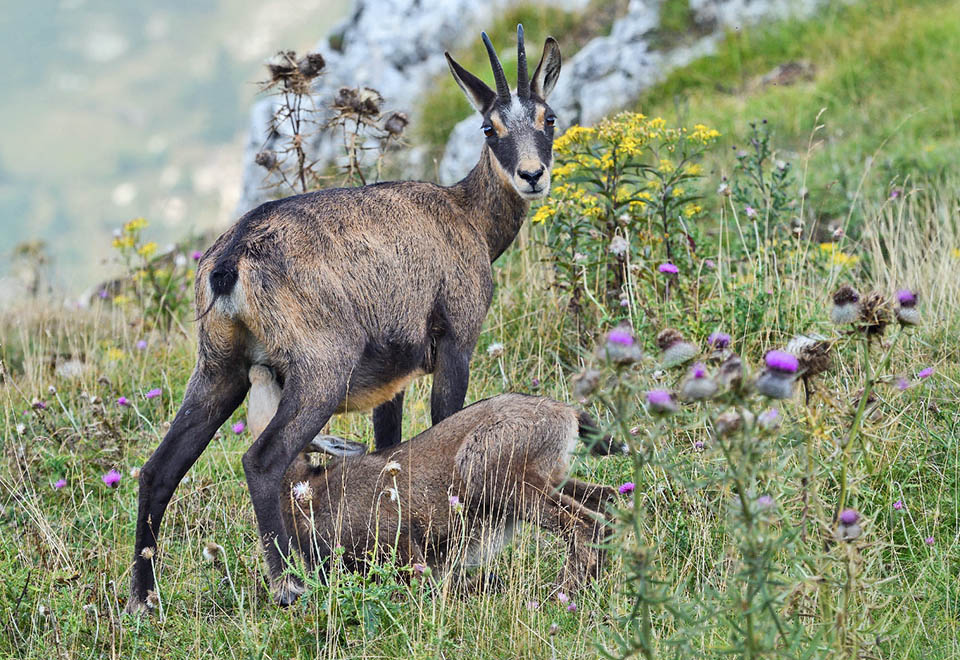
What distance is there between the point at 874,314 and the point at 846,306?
0.30 feet

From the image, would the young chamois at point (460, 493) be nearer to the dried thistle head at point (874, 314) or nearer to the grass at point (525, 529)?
the grass at point (525, 529)

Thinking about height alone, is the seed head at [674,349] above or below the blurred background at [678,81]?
below

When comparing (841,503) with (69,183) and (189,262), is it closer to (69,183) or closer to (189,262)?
(189,262)

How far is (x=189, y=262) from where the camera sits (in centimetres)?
1055

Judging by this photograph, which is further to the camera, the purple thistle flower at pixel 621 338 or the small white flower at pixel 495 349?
the small white flower at pixel 495 349

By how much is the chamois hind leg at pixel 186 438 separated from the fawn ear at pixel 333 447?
1.38 feet

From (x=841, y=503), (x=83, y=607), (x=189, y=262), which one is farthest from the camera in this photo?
(x=189, y=262)

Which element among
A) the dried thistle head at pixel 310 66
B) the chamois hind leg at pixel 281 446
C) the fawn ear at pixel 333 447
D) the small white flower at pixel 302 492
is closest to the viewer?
the small white flower at pixel 302 492

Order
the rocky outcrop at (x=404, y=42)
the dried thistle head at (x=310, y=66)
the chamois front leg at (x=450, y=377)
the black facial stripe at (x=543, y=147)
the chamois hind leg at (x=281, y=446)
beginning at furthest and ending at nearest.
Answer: the rocky outcrop at (x=404, y=42), the dried thistle head at (x=310, y=66), the black facial stripe at (x=543, y=147), the chamois front leg at (x=450, y=377), the chamois hind leg at (x=281, y=446)

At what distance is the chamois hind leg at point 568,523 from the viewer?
4910mm


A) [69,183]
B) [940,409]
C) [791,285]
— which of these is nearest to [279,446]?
[940,409]

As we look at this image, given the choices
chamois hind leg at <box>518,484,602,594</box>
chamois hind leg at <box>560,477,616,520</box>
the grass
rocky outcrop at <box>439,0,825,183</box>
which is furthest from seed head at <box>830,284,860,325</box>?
rocky outcrop at <box>439,0,825,183</box>

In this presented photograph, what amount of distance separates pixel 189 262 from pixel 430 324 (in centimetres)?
558

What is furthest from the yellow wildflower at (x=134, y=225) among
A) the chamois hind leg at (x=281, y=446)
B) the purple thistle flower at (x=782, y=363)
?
the purple thistle flower at (x=782, y=363)
